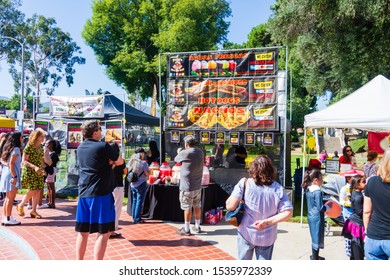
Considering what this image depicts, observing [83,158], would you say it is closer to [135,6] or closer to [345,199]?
[345,199]

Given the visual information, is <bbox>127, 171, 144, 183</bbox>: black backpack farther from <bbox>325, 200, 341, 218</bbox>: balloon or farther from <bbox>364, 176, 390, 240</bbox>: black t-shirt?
<bbox>364, 176, 390, 240</bbox>: black t-shirt

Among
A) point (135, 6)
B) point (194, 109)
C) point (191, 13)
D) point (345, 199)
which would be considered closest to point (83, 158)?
point (345, 199)

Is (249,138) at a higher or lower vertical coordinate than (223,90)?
lower

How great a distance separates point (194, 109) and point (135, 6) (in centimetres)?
2353

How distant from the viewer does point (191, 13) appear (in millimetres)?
25812

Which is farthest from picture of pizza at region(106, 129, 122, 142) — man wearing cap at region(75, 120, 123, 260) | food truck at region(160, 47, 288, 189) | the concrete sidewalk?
man wearing cap at region(75, 120, 123, 260)

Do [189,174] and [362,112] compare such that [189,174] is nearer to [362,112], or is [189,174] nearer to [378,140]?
[362,112]

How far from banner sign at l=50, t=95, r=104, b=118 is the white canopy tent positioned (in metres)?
5.68

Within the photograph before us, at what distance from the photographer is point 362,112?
5910 millimetres

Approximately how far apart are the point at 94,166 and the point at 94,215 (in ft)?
1.85

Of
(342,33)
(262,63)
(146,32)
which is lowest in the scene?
(262,63)

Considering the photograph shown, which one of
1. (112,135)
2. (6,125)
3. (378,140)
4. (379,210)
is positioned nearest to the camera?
(379,210)

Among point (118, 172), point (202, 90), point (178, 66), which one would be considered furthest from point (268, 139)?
point (118, 172)

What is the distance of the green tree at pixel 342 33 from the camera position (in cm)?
1034
